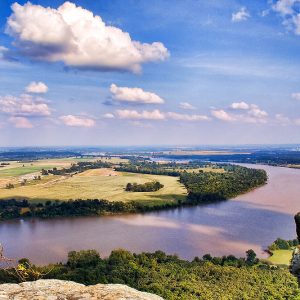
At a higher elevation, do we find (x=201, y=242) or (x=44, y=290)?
(x=44, y=290)

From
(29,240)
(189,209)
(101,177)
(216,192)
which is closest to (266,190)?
(216,192)

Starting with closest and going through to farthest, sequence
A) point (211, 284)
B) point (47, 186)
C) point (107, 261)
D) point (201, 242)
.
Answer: point (211, 284) < point (107, 261) < point (201, 242) < point (47, 186)

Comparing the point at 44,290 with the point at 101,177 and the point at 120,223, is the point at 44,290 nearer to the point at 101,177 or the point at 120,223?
the point at 120,223

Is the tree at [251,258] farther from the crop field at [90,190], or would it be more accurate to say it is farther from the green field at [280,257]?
the crop field at [90,190]

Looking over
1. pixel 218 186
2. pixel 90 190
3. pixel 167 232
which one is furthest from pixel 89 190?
pixel 167 232

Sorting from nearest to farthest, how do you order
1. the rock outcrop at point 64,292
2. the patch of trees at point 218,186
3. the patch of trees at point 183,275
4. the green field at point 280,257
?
1. the rock outcrop at point 64,292
2. the patch of trees at point 183,275
3. the green field at point 280,257
4. the patch of trees at point 218,186

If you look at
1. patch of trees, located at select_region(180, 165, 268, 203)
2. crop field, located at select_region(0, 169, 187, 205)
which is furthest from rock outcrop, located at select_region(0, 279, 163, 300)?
patch of trees, located at select_region(180, 165, 268, 203)

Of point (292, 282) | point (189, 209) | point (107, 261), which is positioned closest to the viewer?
point (292, 282)

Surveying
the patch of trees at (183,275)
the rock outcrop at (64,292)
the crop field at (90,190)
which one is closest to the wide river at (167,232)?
the patch of trees at (183,275)
